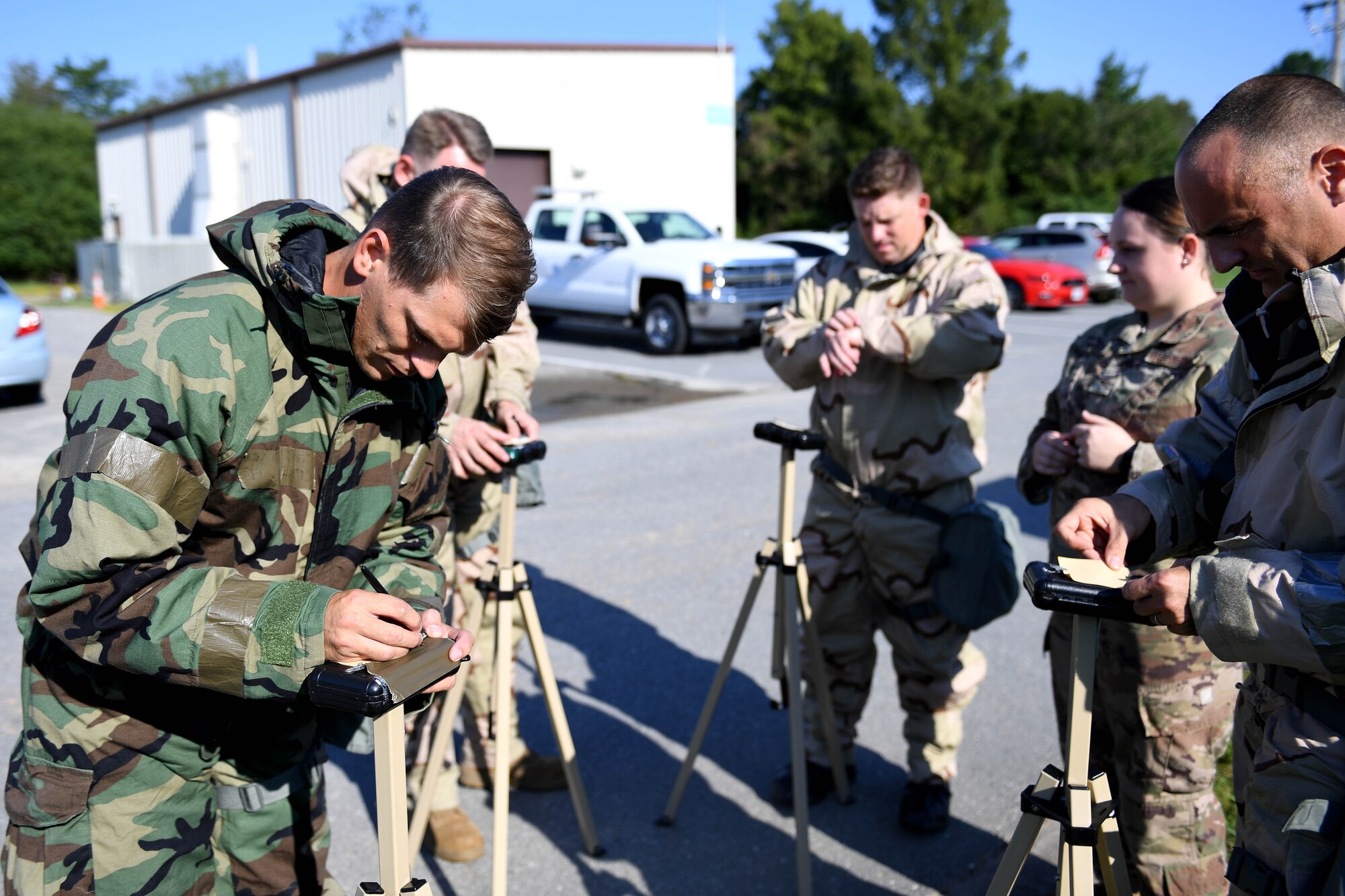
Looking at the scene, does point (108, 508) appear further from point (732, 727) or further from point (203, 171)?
point (203, 171)

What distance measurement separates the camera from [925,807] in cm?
346

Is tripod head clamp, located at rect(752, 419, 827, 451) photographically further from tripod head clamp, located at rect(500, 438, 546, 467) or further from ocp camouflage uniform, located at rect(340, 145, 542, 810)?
ocp camouflage uniform, located at rect(340, 145, 542, 810)

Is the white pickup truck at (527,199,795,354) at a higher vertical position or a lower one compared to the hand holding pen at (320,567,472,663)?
higher

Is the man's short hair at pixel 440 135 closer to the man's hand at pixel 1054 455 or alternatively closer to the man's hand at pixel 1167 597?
the man's hand at pixel 1054 455

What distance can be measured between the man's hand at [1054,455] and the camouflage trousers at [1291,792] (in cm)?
113

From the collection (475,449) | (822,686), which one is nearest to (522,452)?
(475,449)

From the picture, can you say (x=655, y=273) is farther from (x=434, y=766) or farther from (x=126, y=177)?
(x=126, y=177)

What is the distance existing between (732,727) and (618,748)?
49 cm

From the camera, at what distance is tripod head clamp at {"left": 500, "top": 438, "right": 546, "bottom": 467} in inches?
117

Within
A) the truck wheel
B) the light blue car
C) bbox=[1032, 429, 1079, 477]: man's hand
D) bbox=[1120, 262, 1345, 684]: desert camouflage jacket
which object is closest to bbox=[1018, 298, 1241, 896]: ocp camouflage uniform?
bbox=[1032, 429, 1079, 477]: man's hand

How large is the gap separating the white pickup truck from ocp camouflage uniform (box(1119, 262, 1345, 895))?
12.1 metres

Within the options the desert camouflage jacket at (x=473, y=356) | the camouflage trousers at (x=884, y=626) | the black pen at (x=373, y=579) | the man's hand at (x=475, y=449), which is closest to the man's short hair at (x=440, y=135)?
the desert camouflage jacket at (x=473, y=356)

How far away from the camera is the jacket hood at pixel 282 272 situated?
73.6 inches

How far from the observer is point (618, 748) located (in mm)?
3955
